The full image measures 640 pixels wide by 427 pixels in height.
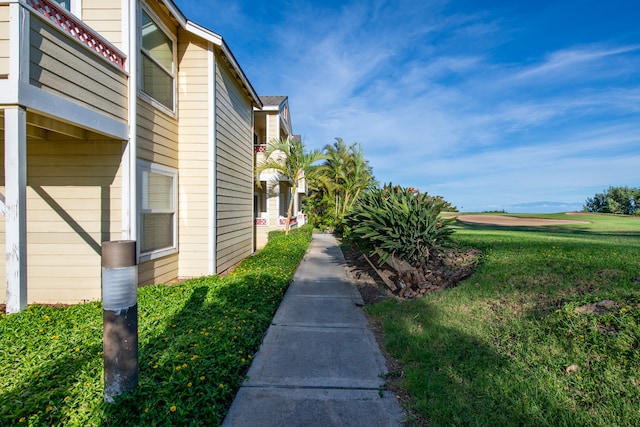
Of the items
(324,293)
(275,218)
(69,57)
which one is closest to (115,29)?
(69,57)

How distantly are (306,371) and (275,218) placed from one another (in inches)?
393

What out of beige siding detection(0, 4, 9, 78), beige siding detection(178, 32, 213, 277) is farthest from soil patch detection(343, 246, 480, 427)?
beige siding detection(0, 4, 9, 78)

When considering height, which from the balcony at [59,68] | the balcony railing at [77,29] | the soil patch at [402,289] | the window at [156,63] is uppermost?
the window at [156,63]

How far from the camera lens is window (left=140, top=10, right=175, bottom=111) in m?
5.79

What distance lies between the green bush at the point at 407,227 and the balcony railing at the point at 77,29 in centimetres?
495

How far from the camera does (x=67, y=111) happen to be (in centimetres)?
389

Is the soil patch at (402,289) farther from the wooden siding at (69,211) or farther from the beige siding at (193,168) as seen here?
the wooden siding at (69,211)

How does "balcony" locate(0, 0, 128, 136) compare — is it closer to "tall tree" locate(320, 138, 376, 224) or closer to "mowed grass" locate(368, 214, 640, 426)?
"mowed grass" locate(368, 214, 640, 426)

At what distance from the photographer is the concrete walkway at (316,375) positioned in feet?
8.12

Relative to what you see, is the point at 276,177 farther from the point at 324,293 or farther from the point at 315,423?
the point at 315,423

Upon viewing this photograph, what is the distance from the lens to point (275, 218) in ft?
42.4

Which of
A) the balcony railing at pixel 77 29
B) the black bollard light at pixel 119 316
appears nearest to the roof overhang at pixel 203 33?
the balcony railing at pixel 77 29

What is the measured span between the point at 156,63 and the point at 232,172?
122 inches

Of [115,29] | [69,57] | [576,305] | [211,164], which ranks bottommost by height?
[576,305]
